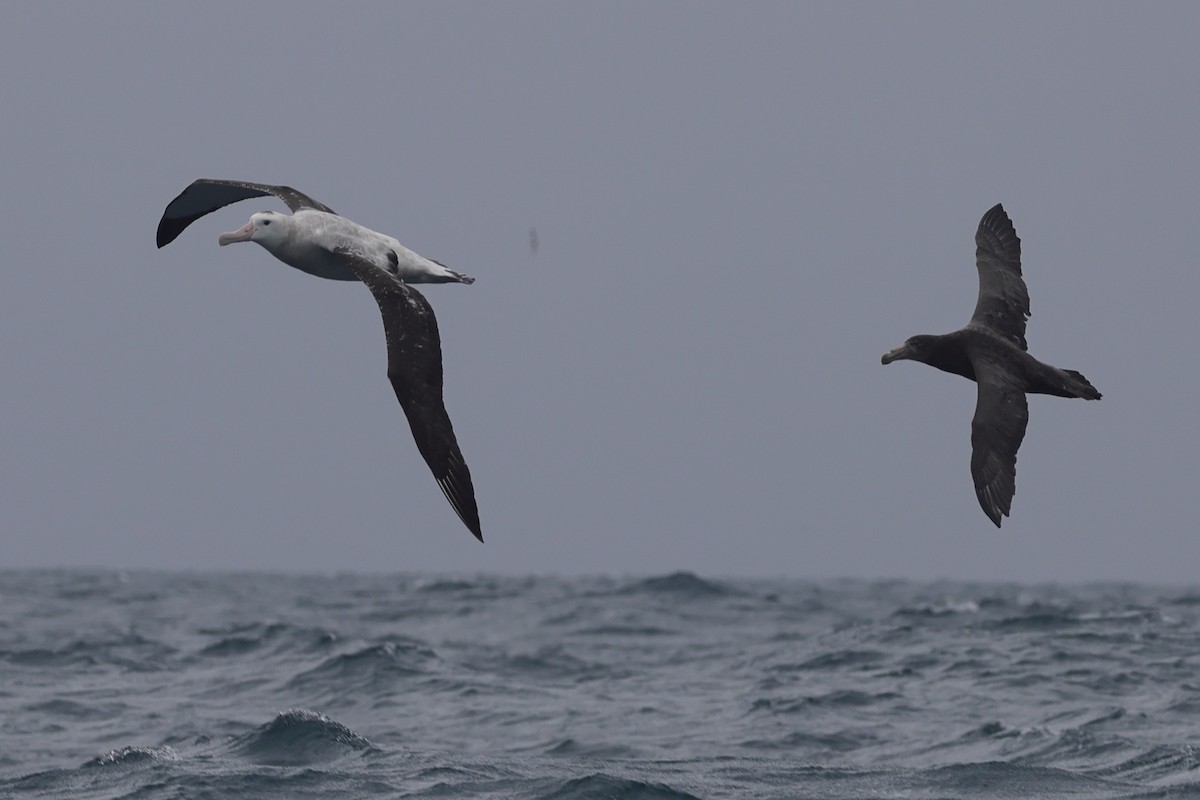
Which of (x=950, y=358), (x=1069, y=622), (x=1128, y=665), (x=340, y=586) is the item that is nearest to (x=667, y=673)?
(x=1128, y=665)

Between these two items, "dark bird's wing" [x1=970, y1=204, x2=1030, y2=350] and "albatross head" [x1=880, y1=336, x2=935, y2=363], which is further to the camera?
"dark bird's wing" [x1=970, y1=204, x2=1030, y2=350]

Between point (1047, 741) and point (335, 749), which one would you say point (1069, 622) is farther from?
point (335, 749)

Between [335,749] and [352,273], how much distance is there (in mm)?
5373

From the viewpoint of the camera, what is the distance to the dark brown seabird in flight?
12.3 meters

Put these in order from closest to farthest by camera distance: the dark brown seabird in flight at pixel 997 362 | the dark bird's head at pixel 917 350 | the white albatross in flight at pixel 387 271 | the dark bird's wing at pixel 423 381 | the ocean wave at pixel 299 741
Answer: the dark bird's wing at pixel 423 381
the white albatross in flight at pixel 387 271
the dark brown seabird in flight at pixel 997 362
the dark bird's head at pixel 917 350
the ocean wave at pixel 299 741

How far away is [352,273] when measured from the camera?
43.7 ft

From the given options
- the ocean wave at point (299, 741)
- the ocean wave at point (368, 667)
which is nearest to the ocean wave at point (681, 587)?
the ocean wave at point (368, 667)

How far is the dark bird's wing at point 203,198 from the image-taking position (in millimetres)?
15445

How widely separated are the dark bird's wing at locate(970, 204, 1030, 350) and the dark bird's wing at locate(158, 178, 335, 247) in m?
6.25

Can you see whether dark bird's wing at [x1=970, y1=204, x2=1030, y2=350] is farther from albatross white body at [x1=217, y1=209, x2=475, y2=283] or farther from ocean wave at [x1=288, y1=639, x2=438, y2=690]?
ocean wave at [x1=288, y1=639, x2=438, y2=690]

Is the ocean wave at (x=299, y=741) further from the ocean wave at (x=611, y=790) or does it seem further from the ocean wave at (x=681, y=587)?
the ocean wave at (x=681, y=587)

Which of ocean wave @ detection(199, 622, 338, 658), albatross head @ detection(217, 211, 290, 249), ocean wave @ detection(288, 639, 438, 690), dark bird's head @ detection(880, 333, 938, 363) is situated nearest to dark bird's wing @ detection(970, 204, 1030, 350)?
dark bird's head @ detection(880, 333, 938, 363)

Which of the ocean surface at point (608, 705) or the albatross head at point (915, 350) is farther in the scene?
the ocean surface at point (608, 705)

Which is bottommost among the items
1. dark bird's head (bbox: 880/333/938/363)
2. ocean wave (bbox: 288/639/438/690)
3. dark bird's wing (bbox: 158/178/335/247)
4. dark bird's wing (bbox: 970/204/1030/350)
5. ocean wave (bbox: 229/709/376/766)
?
ocean wave (bbox: 229/709/376/766)
